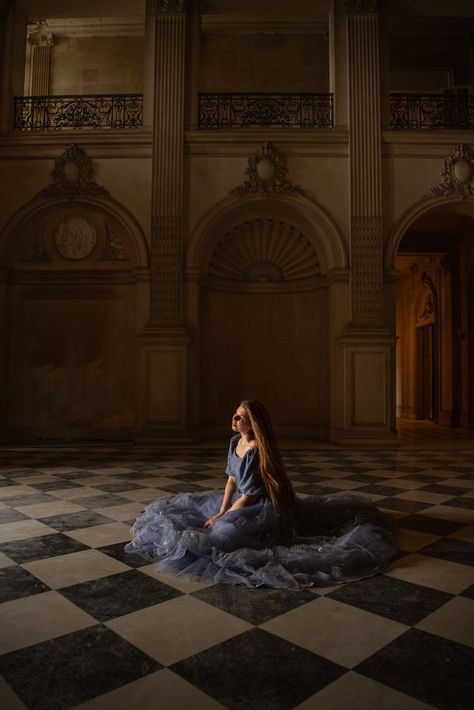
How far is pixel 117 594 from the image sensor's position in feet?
8.36

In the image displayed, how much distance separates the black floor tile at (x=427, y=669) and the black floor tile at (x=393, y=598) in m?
0.20

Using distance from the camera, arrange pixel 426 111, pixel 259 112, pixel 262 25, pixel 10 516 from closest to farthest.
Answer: pixel 10 516 → pixel 259 112 → pixel 426 111 → pixel 262 25

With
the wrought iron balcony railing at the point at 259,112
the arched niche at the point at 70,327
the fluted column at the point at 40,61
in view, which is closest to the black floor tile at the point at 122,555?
the arched niche at the point at 70,327

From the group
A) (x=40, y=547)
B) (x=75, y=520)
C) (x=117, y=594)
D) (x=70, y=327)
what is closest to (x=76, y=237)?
(x=70, y=327)

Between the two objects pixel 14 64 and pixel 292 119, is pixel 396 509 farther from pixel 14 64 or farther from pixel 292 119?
pixel 14 64

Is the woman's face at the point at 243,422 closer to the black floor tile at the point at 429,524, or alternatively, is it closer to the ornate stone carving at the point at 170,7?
the black floor tile at the point at 429,524

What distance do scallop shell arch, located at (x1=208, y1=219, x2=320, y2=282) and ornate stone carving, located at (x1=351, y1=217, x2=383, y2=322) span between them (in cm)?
108

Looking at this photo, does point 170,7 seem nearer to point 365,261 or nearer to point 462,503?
point 365,261

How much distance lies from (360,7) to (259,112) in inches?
106

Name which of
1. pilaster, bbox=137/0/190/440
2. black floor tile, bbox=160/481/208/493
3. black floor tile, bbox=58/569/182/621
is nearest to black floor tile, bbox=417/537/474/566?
black floor tile, bbox=58/569/182/621

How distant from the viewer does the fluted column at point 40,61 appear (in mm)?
12641

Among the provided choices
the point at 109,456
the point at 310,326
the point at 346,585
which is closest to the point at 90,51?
the point at 310,326

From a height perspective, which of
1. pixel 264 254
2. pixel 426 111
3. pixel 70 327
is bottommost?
pixel 70 327

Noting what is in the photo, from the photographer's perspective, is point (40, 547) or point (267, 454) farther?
point (40, 547)
